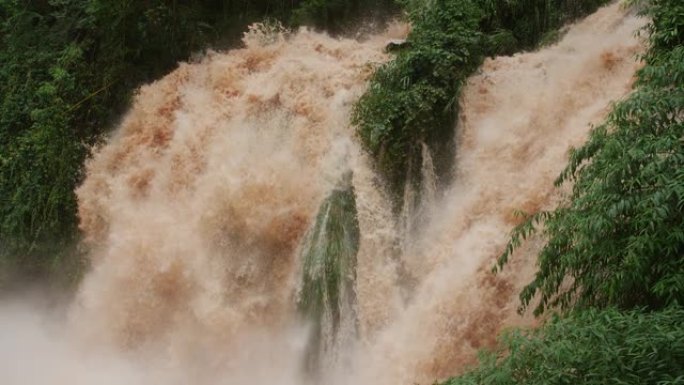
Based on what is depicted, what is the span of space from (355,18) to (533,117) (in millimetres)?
4468

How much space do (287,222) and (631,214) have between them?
13.5ft

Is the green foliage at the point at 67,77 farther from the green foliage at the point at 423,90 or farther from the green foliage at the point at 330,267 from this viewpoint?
the green foliage at the point at 330,267

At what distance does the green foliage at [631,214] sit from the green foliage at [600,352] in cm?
26

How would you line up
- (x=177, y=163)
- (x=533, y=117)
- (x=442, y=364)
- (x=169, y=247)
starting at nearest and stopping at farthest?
(x=442, y=364) → (x=533, y=117) → (x=169, y=247) → (x=177, y=163)

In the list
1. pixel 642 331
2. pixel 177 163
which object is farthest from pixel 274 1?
pixel 642 331

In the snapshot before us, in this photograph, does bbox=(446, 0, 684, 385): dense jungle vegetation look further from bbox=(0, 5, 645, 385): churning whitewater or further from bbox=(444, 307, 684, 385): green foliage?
bbox=(0, 5, 645, 385): churning whitewater

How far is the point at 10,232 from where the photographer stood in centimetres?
948

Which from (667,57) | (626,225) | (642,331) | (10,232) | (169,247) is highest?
(667,57)

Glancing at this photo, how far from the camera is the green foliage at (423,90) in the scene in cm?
736

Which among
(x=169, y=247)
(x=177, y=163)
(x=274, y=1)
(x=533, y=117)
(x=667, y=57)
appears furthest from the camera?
(x=274, y=1)

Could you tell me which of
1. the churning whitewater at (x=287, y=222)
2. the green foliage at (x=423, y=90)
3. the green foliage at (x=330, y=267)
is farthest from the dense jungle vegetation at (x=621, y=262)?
the green foliage at (x=423, y=90)

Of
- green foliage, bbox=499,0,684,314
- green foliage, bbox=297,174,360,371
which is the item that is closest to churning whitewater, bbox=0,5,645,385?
green foliage, bbox=297,174,360,371

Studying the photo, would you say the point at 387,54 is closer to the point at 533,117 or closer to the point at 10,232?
the point at 533,117

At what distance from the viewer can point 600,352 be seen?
3555 mm
